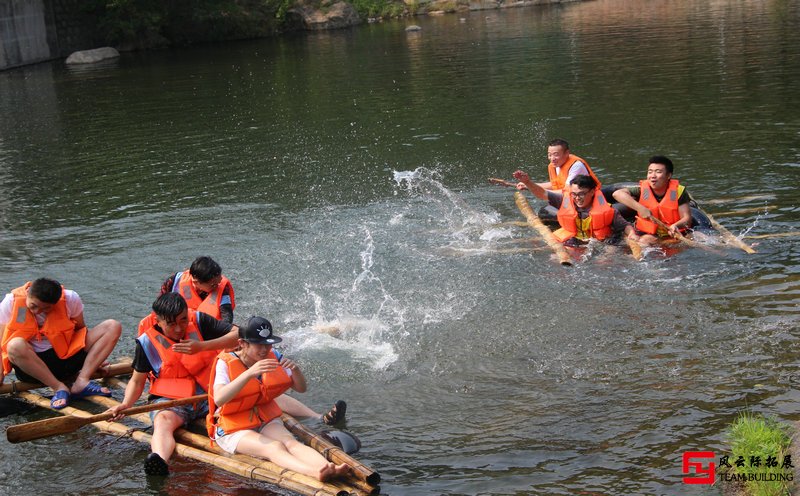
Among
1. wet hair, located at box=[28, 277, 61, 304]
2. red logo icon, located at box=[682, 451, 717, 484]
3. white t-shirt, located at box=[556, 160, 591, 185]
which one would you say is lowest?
red logo icon, located at box=[682, 451, 717, 484]

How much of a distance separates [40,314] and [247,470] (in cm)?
325

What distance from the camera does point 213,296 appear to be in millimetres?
9039

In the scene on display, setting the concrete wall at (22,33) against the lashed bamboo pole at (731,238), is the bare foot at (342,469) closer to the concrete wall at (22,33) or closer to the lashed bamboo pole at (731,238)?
the lashed bamboo pole at (731,238)

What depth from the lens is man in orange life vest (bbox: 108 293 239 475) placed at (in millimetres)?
7809

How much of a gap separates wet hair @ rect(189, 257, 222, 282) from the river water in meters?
1.68

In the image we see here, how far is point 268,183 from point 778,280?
959 centimetres

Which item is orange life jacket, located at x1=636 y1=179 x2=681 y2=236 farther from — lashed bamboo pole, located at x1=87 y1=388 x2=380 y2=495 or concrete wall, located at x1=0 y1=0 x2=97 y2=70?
concrete wall, located at x1=0 y1=0 x2=97 y2=70

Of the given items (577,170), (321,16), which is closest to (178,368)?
(577,170)

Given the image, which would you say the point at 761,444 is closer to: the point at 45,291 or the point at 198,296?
the point at 198,296

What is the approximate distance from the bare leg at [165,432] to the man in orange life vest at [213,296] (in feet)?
3.18

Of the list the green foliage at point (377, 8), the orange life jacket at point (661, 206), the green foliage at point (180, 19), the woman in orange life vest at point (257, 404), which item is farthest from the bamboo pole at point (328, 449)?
the green foliage at point (377, 8)

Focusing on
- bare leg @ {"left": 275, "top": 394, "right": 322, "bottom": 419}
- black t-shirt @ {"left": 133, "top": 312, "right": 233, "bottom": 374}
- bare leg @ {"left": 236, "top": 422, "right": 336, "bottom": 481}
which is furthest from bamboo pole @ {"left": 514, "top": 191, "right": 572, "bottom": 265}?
bare leg @ {"left": 236, "top": 422, "right": 336, "bottom": 481}

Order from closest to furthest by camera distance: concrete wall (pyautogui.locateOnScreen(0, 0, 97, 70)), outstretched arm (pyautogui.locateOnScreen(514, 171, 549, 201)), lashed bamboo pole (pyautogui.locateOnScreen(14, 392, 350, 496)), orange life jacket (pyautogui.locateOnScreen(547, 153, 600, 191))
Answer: lashed bamboo pole (pyautogui.locateOnScreen(14, 392, 350, 496)) → outstretched arm (pyautogui.locateOnScreen(514, 171, 549, 201)) → orange life jacket (pyautogui.locateOnScreen(547, 153, 600, 191)) → concrete wall (pyautogui.locateOnScreen(0, 0, 97, 70))

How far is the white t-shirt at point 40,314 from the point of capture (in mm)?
9094
